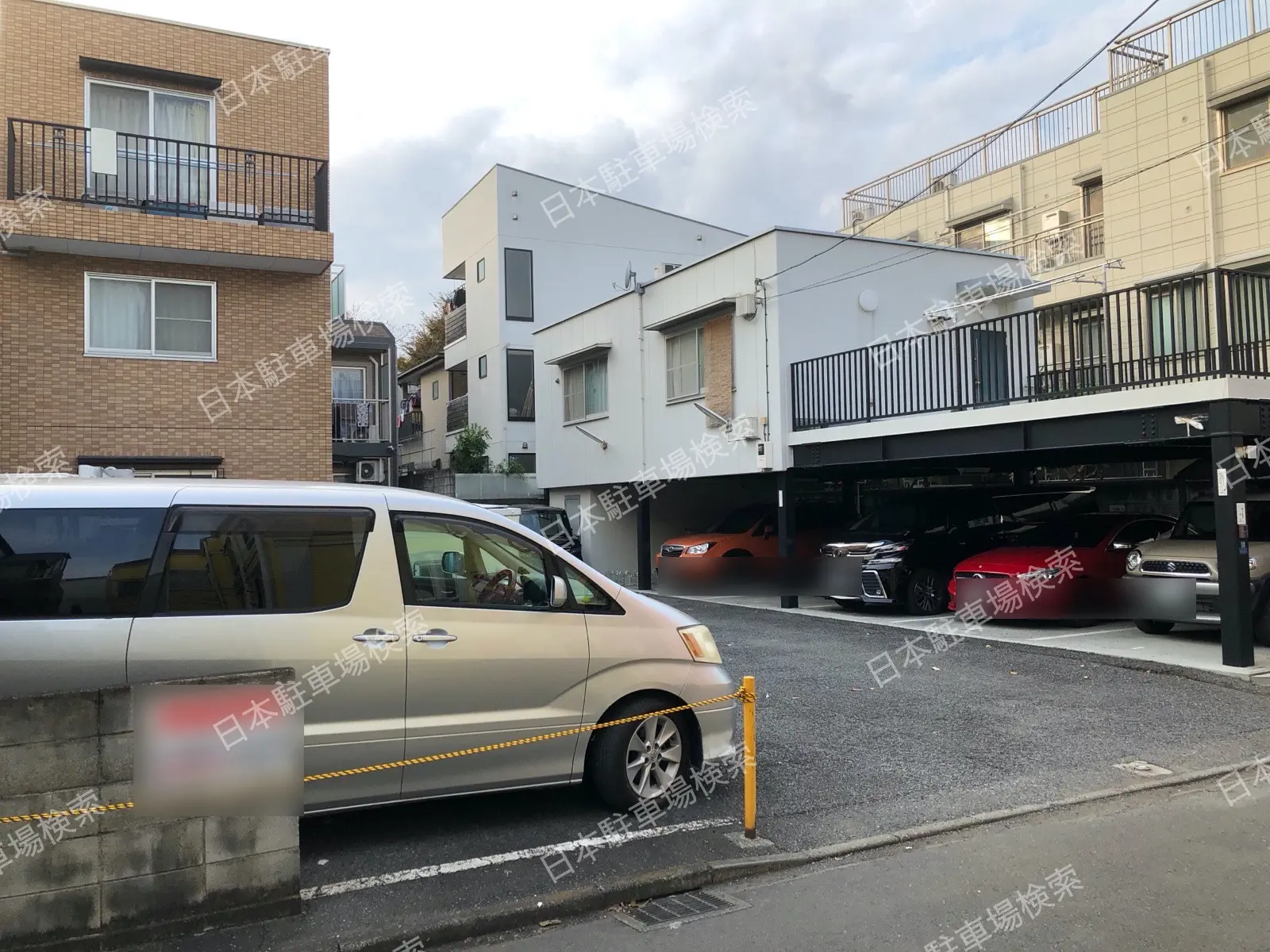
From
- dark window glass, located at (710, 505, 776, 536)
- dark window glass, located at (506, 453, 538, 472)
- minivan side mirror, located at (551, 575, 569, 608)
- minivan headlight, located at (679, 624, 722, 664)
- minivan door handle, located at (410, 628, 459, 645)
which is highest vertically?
dark window glass, located at (506, 453, 538, 472)

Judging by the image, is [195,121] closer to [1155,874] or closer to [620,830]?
[620,830]

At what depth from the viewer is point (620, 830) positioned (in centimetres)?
524

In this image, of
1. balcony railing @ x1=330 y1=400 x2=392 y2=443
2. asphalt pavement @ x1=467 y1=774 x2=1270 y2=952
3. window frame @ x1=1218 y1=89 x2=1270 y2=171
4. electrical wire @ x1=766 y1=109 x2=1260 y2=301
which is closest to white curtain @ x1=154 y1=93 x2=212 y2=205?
balcony railing @ x1=330 y1=400 x2=392 y2=443

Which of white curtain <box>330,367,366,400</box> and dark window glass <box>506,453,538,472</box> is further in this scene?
dark window glass <box>506,453,538,472</box>

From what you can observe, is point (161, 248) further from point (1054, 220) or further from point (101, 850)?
point (1054, 220)

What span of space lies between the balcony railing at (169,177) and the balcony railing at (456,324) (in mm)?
15385

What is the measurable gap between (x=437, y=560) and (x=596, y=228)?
24210 mm

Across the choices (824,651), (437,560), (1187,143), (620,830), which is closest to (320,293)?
(824,651)

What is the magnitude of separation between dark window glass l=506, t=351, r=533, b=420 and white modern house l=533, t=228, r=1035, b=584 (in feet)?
15.7

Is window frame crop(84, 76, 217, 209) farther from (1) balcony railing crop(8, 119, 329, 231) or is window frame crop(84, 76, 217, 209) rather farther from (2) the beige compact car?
(2) the beige compact car

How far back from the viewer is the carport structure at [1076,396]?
9727 millimetres

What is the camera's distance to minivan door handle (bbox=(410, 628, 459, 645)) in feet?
16.3

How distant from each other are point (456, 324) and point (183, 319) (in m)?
17.2

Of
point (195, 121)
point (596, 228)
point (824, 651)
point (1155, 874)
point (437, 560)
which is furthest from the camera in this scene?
point (596, 228)
